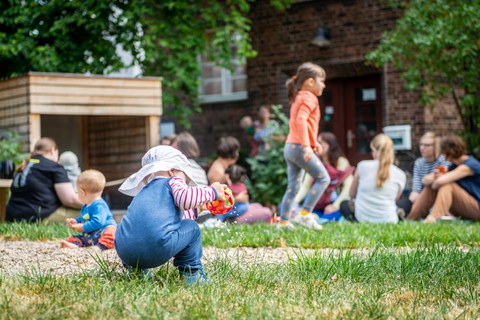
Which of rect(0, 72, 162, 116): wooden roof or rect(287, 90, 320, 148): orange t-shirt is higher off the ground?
rect(0, 72, 162, 116): wooden roof

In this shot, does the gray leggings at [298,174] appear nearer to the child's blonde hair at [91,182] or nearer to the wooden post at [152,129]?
the child's blonde hair at [91,182]

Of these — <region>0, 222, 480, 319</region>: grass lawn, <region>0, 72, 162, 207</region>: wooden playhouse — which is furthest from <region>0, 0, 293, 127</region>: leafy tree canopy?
<region>0, 222, 480, 319</region>: grass lawn

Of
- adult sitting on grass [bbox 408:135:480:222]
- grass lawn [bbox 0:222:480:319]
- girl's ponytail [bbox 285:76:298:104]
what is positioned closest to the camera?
grass lawn [bbox 0:222:480:319]

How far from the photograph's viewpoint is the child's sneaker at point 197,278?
492 centimetres

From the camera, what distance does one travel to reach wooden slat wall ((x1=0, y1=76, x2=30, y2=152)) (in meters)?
12.7

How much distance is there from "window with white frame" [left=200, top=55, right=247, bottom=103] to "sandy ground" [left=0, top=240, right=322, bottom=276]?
43.0 feet

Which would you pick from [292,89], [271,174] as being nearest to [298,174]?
[292,89]

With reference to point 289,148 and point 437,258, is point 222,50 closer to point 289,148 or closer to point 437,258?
point 289,148

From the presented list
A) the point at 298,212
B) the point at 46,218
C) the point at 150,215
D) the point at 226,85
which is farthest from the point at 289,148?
the point at 226,85

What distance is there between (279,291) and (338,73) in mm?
14352

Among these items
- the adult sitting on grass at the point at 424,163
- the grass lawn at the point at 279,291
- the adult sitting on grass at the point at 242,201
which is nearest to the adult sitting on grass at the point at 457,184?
the adult sitting on grass at the point at 424,163

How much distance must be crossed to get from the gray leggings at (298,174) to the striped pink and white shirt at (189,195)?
417 centimetres

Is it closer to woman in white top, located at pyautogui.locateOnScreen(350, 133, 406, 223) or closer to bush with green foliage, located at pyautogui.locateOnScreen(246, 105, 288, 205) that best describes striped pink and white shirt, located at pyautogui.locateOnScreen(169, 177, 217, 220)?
woman in white top, located at pyautogui.locateOnScreen(350, 133, 406, 223)

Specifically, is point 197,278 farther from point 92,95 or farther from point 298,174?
point 92,95
